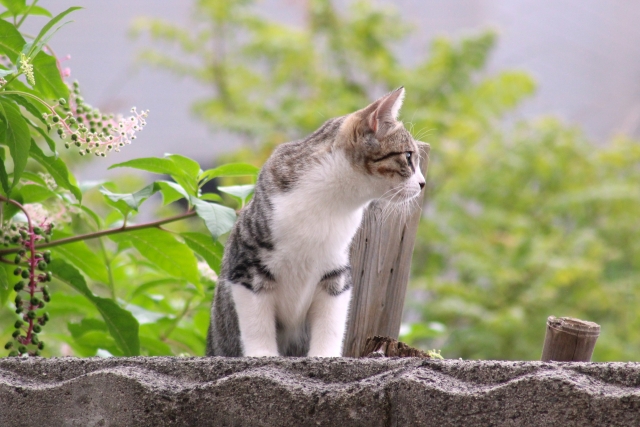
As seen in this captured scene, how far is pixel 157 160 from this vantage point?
1.67m

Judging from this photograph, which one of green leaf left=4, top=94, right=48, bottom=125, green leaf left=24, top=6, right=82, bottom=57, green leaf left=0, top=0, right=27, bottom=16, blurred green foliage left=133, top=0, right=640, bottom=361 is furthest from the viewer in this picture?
blurred green foliage left=133, top=0, right=640, bottom=361

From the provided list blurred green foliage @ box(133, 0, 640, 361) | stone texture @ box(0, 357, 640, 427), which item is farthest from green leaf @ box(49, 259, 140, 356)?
blurred green foliage @ box(133, 0, 640, 361)

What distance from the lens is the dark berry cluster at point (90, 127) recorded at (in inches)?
51.5

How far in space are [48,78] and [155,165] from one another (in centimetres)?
31

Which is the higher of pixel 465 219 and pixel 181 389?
pixel 465 219

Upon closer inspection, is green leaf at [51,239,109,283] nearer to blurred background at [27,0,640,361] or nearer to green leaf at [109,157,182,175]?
green leaf at [109,157,182,175]

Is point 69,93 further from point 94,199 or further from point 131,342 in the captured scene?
point 94,199

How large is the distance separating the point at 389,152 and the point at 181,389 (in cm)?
101

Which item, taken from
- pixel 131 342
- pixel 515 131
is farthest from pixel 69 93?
pixel 515 131

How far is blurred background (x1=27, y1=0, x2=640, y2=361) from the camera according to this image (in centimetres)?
486

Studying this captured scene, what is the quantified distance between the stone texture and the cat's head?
83 centimetres

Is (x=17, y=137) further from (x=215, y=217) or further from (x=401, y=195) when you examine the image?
(x=401, y=195)

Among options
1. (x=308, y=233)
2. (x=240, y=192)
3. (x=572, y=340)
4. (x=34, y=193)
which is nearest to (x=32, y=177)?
(x=34, y=193)

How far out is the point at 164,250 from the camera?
1779 millimetres
